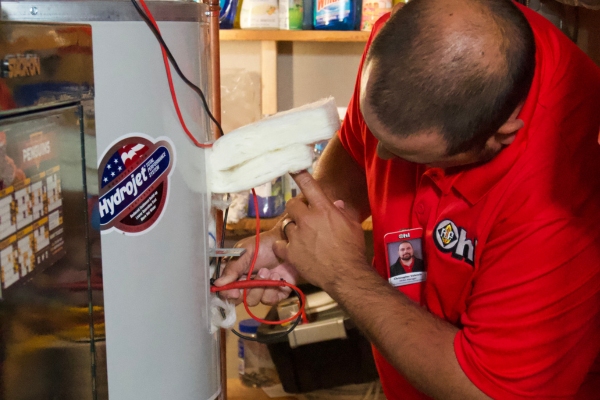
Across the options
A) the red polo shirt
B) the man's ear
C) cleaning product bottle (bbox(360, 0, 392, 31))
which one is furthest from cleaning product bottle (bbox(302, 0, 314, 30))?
the man's ear

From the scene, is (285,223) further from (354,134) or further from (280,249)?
(354,134)

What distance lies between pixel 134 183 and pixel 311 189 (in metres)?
0.31

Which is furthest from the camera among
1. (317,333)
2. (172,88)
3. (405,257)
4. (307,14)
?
(307,14)

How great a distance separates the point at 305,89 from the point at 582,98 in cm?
117

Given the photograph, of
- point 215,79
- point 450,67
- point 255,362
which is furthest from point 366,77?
point 255,362

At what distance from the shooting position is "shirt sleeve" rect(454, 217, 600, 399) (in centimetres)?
79

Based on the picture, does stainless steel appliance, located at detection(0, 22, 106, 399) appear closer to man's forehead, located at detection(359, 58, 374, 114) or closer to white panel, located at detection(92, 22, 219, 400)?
white panel, located at detection(92, 22, 219, 400)

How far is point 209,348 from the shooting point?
2.63ft

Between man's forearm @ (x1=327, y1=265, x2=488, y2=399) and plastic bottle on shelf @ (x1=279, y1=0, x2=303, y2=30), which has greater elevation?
plastic bottle on shelf @ (x1=279, y1=0, x2=303, y2=30)

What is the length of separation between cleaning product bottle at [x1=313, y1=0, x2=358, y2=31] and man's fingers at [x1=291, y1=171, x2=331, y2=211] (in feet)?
2.97

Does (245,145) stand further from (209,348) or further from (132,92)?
(209,348)

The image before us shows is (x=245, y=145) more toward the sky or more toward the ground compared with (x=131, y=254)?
more toward the sky

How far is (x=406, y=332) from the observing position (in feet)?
2.90

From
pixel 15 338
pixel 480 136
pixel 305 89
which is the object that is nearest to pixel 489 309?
pixel 480 136
